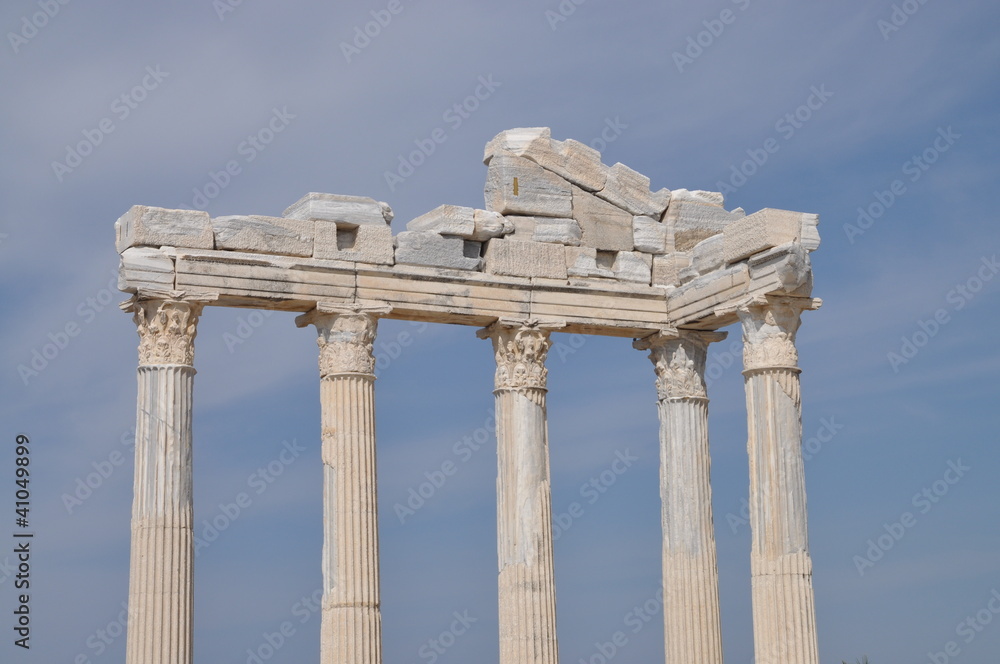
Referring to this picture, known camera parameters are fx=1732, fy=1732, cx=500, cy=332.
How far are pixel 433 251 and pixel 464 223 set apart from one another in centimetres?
95

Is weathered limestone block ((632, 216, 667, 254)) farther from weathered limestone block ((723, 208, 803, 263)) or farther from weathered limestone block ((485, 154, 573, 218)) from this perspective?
weathered limestone block ((723, 208, 803, 263))

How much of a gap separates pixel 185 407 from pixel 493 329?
714cm

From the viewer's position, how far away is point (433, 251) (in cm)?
3516

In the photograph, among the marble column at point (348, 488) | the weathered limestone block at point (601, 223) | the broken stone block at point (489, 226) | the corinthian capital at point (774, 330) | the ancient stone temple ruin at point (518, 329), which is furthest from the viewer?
the weathered limestone block at point (601, 223)

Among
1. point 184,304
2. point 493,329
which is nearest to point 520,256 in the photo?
point 493,329

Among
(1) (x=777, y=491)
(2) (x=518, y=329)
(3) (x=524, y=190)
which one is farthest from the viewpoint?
(3) (x=524, y=190)

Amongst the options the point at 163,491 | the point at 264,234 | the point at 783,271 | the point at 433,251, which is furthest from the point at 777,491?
the point at 163,491

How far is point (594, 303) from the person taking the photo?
36.8 meters

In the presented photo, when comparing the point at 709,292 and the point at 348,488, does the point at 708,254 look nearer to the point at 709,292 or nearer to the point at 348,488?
the point at 709,292

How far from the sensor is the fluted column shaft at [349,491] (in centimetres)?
3284

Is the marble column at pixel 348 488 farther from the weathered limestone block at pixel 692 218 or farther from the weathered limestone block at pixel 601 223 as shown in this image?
the weathered limestone block at pixel 692 218

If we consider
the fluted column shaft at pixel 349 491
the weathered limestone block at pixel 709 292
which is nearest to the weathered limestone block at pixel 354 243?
the fluted column shaft at pixel 349 491

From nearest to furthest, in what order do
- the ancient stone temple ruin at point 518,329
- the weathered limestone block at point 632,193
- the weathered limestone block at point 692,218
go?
the ancient stone temple ruin at point 518,329
the weathered limestone block at point 632,193
the weathered limestone block at point 692,218

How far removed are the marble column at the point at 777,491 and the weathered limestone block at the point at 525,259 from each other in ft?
14.4
